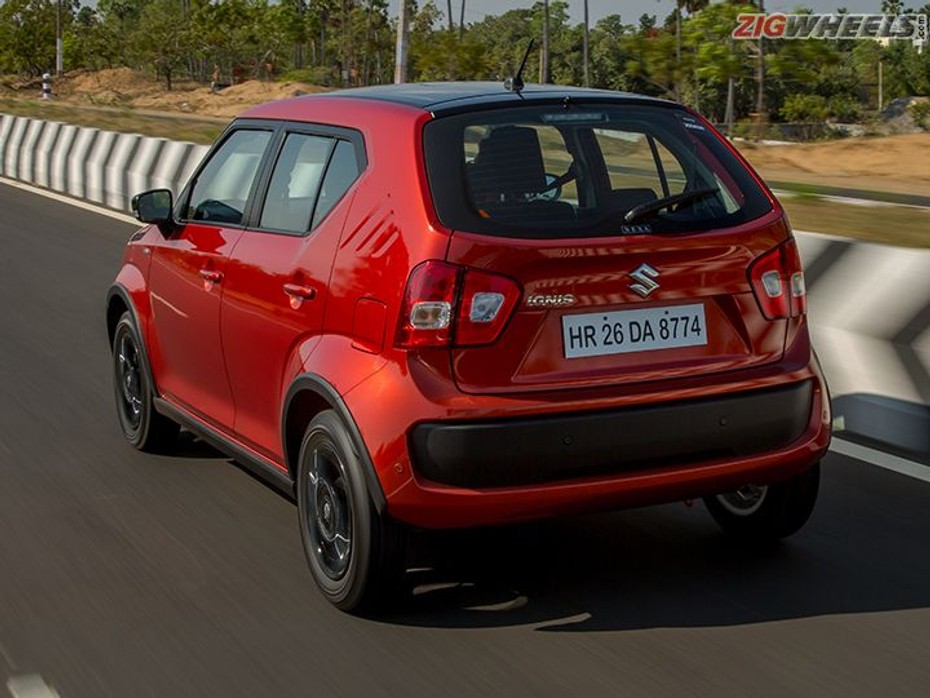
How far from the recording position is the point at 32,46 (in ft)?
301

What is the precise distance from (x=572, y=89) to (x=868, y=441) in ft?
8.77

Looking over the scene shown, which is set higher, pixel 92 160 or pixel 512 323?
pixel 512 323

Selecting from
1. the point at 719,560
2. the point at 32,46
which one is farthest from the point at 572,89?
the point at 32,46

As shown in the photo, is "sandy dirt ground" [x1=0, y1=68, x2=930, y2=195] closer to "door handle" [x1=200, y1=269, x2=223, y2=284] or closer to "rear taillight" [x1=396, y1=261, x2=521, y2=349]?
"door handle" [x1=200, y1=269, x2=223, y2=284]

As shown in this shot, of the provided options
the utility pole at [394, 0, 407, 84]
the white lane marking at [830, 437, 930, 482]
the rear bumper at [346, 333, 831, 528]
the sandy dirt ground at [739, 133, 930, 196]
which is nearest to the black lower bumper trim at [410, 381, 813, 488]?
the rear bumper at [346, 333, 831, 528]

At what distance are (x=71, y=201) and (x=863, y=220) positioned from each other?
9.90m

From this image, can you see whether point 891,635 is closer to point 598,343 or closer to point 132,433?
point 598,343

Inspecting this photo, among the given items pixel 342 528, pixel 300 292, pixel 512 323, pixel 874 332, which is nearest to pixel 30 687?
pixel 342 528

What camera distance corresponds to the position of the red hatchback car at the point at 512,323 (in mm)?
4391

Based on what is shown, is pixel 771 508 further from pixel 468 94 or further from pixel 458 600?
pixel 468 94

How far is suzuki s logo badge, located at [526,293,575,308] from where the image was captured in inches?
174

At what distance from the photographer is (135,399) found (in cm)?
698

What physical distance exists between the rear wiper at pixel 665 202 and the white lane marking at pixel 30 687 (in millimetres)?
2119

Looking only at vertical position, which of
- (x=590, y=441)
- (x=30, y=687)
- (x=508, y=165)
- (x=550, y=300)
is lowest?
(x=30, y=687)
